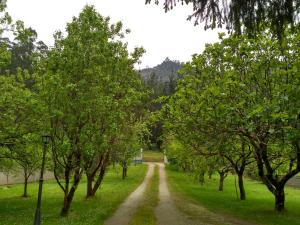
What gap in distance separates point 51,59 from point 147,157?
110180mm

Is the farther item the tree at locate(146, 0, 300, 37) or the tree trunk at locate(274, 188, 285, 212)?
the tree trunk at locate(274, 188, 285, 212)

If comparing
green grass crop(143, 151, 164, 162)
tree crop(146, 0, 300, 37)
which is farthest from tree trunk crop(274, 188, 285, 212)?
green grass crop(143, 151, 164, 162)

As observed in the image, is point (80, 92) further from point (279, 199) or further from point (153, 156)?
point (153, 156)

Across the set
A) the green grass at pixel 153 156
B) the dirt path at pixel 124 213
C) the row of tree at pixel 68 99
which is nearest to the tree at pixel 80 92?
the row of tree at pixel 68 99

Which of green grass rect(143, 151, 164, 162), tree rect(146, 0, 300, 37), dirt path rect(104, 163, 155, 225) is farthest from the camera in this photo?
green grass rect(143, 151, 164, 162)

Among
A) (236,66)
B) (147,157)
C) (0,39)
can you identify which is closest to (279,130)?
(236,66)

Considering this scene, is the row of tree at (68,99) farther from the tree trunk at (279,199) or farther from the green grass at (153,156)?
the green grass at (153,156)

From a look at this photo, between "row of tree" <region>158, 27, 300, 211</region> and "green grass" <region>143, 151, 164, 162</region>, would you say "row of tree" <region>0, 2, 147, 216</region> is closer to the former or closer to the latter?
"row of tree" <region>158, 27, 300, 211</region>

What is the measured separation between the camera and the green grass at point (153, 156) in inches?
5054

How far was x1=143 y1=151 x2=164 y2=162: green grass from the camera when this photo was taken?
→ 421 feet

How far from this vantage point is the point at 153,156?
5379 inches

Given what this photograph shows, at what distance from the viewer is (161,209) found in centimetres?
2845

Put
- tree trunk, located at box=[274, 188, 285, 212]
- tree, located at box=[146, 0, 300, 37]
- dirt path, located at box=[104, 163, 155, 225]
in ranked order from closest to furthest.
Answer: tree, located at box=[146, 0, 300, 37] < dirt path, located at box=[104, 163, 155, 225] < tree trunk, located at box=[274, 188, 285, 212]

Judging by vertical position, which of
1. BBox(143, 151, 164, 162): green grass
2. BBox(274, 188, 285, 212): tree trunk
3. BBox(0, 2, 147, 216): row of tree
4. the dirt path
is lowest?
the dirt path
